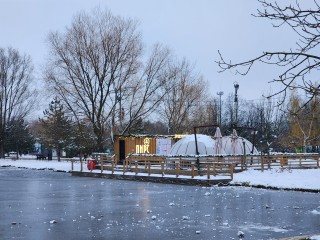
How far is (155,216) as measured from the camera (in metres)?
13.8

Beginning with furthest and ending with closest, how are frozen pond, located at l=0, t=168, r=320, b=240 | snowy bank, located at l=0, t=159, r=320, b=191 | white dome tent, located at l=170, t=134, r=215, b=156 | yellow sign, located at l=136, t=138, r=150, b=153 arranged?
yellow sign, located at l=136, t=138, r=150, b=153, white dome tent, located at l=170, t=134, r=215, b=156, snowy bank, located at l=0, t=159, r=320, b=191, frozen pond, located at l=0, t=168, r=320, b=240

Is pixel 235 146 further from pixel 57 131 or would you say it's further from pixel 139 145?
pixel 57 131

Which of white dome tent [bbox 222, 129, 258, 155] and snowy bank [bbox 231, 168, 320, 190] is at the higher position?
white dome tent [bbox 222, 129, 258, 155]

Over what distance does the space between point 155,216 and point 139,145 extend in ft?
117

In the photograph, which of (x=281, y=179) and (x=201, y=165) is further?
(x=201, y=165)

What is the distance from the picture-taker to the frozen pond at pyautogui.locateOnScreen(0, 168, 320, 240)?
11.0m

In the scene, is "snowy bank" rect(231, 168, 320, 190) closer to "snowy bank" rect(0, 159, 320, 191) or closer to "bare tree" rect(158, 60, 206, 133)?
"snowy bank" rect(0, 159, 320, 191)

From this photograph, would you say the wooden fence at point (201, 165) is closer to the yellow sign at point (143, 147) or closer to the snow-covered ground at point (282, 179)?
the snow-covered ground at point (282, 179)

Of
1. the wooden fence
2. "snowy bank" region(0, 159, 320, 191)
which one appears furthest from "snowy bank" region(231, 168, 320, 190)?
the wooden fence

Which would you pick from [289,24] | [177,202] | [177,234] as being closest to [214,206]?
[177,202]

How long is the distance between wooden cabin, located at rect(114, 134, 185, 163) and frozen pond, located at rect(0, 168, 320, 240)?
27.8 metres

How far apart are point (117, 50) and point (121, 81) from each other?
278cm

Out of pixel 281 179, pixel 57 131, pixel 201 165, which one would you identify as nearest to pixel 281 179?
pixel 281 179

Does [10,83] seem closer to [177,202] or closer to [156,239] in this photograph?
[177,202]
